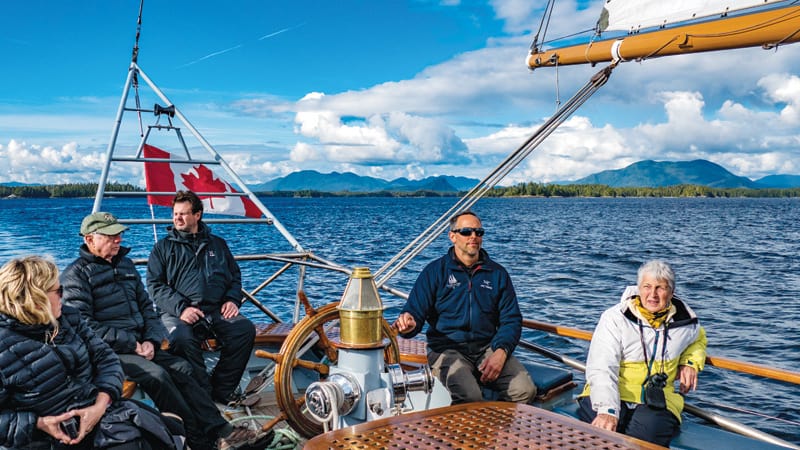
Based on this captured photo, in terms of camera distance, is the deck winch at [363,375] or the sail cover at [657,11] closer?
the deck winch at [363,375]

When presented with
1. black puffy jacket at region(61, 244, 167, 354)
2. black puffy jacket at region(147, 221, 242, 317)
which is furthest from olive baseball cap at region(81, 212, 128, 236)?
black puffy jacket at region(147, 221, 242, 317)

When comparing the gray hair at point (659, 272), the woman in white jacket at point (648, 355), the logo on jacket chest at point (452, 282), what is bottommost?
the woman in white jacket at point (648, 355)

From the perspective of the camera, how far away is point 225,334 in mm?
4621

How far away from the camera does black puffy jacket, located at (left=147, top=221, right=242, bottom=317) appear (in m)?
4.59

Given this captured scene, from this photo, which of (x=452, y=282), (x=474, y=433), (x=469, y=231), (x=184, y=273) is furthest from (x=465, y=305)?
(x=184, y=273)

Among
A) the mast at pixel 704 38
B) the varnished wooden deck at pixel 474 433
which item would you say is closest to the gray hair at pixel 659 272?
the varnished wooden deck at pixel 474 433

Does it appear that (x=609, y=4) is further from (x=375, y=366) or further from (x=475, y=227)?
(x=375, y=366)

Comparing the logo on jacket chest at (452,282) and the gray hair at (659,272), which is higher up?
the gray hair at (659,272)

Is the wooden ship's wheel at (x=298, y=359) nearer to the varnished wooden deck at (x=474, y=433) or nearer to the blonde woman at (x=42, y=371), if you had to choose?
the blonde woman at (x=42, y=371)

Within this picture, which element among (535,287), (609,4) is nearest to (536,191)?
(535,287)

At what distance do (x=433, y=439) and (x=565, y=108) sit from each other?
394 centimetres

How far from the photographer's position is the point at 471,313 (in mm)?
4031

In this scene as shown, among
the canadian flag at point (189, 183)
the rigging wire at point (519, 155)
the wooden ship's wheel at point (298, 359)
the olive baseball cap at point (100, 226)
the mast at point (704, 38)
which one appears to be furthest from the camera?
the canadian flag at point (189, 183)

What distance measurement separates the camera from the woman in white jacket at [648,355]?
11.2 feet
